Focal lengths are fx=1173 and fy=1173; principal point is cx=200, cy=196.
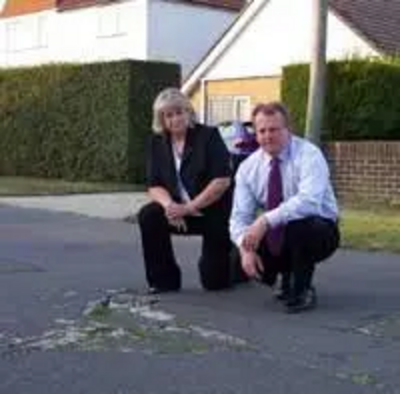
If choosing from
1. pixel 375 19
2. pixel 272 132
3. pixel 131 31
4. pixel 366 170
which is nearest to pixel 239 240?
pixel 272 132

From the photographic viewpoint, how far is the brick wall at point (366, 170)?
727 inches

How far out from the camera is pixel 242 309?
7992mm

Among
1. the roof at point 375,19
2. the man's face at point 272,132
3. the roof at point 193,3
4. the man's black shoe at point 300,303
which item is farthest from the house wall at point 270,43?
the man's black shoe at point 300,303

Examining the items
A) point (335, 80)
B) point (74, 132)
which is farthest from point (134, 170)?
point (335, 80)

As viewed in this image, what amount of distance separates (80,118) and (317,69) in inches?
371

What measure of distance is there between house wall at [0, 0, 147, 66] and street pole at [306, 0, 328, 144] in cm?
2058

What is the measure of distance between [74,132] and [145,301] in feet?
57.2

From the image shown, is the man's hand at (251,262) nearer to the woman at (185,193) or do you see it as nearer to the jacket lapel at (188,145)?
the woman at (185,193)

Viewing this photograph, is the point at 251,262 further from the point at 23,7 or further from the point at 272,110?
the point at 23,7

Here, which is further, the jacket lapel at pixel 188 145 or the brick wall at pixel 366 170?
the brick wall at pixel 366 170

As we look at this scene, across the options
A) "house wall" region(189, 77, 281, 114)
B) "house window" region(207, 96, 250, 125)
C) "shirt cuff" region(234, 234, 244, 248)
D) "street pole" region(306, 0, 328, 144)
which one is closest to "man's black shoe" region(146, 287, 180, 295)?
"shirt cuff" region(234, 234, 244, 248)

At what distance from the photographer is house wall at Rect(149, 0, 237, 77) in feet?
124

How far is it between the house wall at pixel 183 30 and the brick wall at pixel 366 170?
59.6ft

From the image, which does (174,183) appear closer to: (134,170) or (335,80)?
(335,80)
